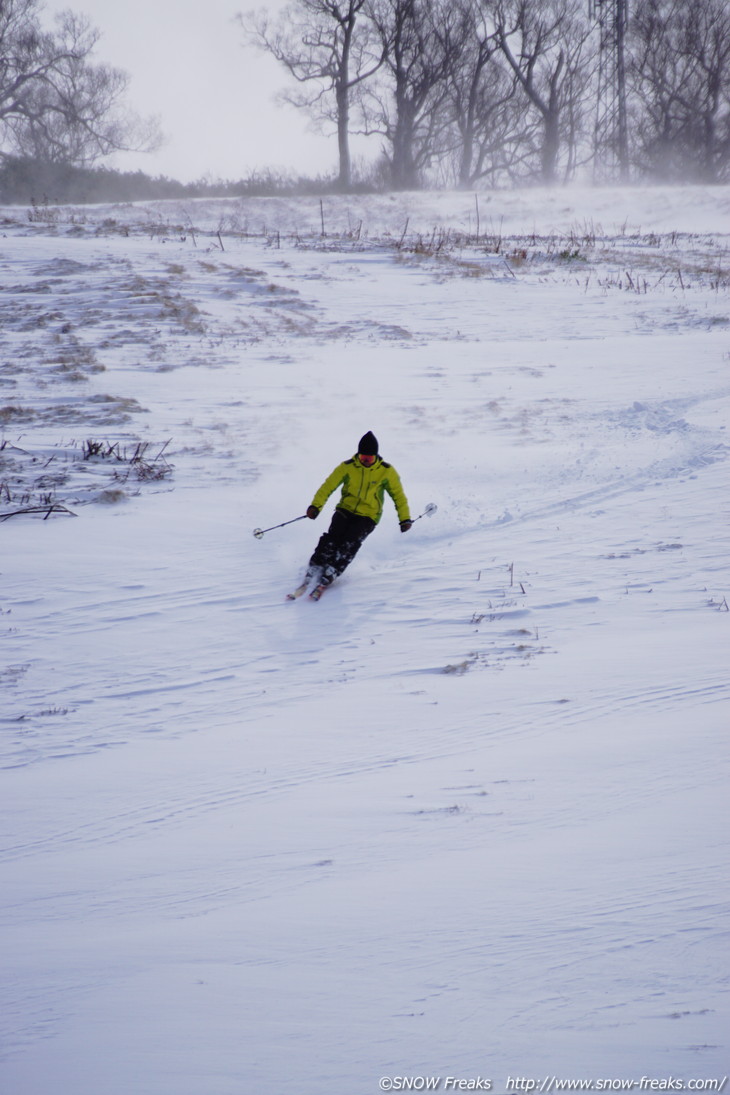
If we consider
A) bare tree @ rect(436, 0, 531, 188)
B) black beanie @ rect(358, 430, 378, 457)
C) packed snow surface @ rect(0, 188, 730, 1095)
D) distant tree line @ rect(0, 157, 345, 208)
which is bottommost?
packed snow surface @ rect(0, 188, 730, 1095)

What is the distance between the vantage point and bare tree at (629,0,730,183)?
4441 centimetres

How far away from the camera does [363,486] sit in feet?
24.9

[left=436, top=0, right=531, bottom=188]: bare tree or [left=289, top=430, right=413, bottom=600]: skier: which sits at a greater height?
[left=436, top=0, right=531, bottom=188]: bare tree

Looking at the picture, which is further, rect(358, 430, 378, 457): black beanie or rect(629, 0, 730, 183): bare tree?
rect(629, 0, 730, 183): bare tree

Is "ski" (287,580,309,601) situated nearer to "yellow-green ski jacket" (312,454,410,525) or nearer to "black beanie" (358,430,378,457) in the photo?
"yellow-green ski jacket" (312,454,410,525)

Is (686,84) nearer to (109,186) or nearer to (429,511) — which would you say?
(109,186)

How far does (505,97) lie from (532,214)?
66.4 feet

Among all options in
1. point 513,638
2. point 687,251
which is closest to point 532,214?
point 687,251

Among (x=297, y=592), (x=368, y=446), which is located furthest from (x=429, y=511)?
(x=297, y=592)

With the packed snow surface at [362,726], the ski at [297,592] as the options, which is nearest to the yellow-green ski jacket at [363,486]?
the packed snow surface at [362,726]

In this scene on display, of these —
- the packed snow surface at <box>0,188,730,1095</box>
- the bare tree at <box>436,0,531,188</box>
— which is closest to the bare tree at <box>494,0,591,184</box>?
the bare tree at <box>436,0,531,188</box>

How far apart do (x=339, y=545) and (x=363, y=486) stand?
2.14ft

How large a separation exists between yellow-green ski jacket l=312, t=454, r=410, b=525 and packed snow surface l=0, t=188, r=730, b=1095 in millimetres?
689

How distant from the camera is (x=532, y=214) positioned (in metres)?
30.9
